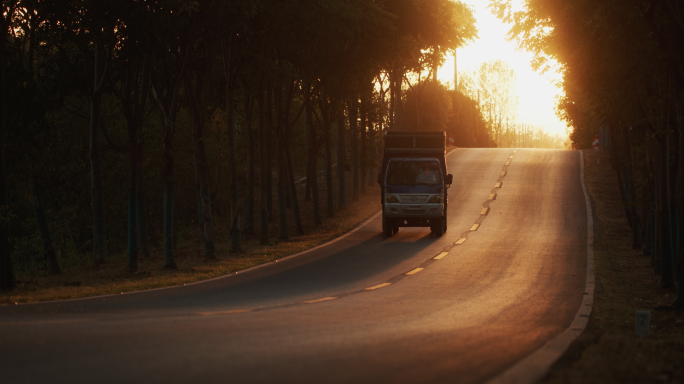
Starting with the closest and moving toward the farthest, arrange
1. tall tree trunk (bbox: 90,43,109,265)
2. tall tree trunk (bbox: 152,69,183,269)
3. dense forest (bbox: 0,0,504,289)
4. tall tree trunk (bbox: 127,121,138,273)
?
dense forest (bbox: 0,0,504,289)
tall tree trunk (bbox: 152,69,183,269)
tall tree trunk (bbox: 127,121,138,273)
tall tree trunk (bbox: 90,43,109,265)

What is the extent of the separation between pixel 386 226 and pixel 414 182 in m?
1.91

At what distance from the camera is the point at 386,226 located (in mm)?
22500

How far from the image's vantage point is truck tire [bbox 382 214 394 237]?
22.4 meters

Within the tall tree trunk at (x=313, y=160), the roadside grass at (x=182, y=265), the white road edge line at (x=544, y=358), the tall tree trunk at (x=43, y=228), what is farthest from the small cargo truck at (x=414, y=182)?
the white road edge line at (x=544, y=358)

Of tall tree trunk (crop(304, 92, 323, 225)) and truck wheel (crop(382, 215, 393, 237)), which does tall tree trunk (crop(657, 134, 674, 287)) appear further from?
tall tree trunk (crop(304, 92, 323, 225))

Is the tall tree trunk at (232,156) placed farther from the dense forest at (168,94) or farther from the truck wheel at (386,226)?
the truck wheel at (386,226)

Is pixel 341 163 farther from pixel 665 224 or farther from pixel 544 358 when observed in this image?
pixel 544 358

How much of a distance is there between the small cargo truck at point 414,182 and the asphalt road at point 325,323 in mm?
2427

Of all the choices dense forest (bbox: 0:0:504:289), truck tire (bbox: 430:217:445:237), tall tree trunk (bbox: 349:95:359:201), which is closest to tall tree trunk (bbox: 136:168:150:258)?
dense forest (bbox: 0:0:504:289)

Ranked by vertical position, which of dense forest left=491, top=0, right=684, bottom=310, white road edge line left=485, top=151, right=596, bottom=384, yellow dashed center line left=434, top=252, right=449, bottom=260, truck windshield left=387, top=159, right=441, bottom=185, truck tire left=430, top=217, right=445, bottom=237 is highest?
dense forest left=491, top=0, right=684, bottom=310

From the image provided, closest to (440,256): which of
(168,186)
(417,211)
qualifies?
(417,211)

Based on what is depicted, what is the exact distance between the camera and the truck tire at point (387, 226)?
22359mm

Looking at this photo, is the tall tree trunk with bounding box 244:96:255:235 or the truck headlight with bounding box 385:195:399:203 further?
the tall tree trunk with bounding box 244:96:255:235

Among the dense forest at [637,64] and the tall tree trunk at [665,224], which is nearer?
the dense forest at [637,64]
